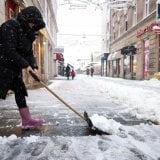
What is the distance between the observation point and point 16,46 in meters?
4.05

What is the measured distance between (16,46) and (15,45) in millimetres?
59

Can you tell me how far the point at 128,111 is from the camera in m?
6.11

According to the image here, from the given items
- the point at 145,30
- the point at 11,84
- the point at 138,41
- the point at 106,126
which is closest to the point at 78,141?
the point at 106,126

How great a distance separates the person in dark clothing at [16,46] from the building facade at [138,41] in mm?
18058

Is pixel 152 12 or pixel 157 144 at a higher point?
pixel 152 12

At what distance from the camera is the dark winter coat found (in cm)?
394

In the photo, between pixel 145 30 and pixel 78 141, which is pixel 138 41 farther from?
pixel 78 141

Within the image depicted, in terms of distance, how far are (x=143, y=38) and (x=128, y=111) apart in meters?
21.2

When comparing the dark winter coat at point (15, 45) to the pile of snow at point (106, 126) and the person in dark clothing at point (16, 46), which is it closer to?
the person in dark clothing at point (16, 46)

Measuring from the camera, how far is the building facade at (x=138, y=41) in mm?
23453

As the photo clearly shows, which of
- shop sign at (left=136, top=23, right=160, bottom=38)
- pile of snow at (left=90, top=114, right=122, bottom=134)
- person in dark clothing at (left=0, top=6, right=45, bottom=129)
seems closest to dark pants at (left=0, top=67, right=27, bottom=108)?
person in dark clothing at (left=0, top=6, right=45, bottom=129)

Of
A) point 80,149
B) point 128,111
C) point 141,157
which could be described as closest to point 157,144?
point 141,157

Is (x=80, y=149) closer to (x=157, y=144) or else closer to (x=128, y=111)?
(x=157, y=144)

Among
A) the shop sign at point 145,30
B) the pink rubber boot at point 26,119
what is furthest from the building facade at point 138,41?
the pink rubber boot at point 26,119
